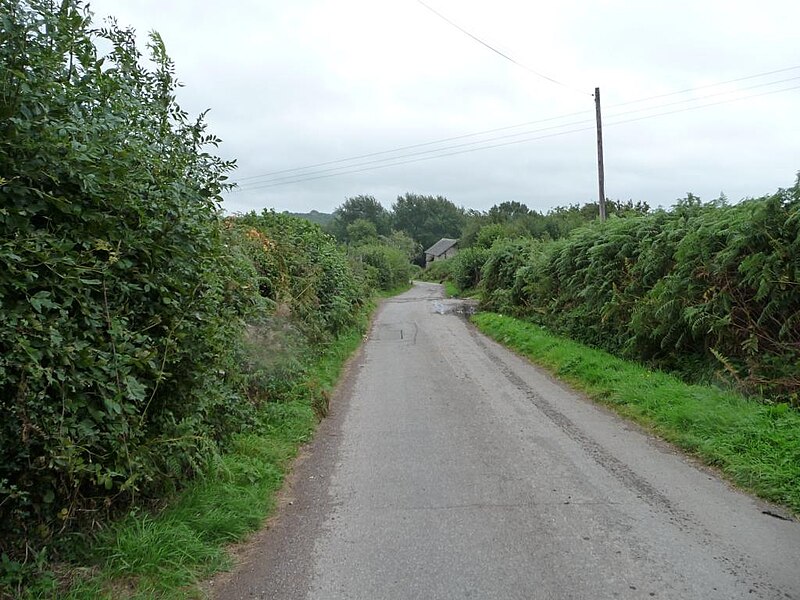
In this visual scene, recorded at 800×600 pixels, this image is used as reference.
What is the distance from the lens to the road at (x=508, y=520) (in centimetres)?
376

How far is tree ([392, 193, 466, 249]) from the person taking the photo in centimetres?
12800

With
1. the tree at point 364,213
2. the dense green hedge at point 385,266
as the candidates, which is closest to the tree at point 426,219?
the tree at point 364,213

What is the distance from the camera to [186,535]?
4.14 meters

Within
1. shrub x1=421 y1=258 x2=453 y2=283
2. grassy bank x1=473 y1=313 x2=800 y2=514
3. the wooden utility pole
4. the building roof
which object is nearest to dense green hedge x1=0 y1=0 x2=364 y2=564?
grassy bank x1=473 y1=313 x2=800 y2=514

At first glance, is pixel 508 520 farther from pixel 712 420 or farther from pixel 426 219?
pixel 426 219

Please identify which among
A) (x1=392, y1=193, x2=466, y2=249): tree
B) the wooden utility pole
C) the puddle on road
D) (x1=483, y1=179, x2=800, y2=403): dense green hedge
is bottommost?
the puddle on road

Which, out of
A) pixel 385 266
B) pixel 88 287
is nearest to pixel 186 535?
pixel 88 287

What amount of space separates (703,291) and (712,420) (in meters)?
2.86

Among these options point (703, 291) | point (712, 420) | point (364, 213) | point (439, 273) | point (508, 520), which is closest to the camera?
point (508, 520)

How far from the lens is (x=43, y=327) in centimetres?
306

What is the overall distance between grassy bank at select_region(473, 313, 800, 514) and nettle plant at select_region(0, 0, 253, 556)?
197 inches

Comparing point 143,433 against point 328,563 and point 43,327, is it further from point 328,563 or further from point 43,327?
point 328,563

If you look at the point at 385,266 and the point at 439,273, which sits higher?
the point at 385,266

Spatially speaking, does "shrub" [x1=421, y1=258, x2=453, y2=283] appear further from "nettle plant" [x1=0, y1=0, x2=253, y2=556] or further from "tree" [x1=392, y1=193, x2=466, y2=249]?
"nettle plant" [x1=0, y1=0, x2=253, y2=556]
